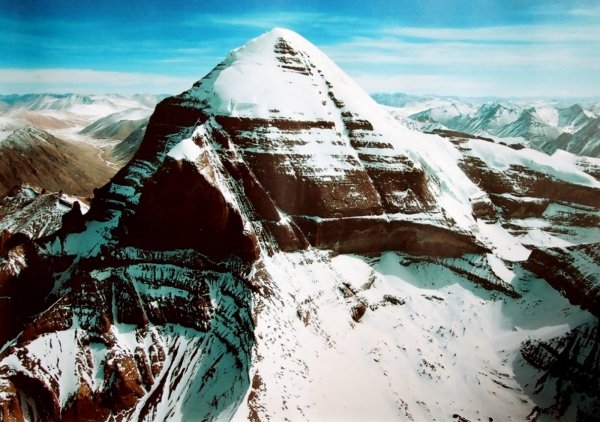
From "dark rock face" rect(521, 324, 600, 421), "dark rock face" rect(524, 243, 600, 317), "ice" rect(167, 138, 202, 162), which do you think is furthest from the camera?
"dark rock face" rect(524, 243, 600, 317)

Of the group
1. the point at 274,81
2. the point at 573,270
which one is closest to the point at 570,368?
the point at 573,270

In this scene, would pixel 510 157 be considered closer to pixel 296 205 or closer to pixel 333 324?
pixel 296 205

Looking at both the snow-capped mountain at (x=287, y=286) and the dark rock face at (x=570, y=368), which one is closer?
the snow-capped mountain at (x=287, y=286)

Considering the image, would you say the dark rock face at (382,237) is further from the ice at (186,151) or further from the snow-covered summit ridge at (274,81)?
the snow-covered summit ridge at (274,81)

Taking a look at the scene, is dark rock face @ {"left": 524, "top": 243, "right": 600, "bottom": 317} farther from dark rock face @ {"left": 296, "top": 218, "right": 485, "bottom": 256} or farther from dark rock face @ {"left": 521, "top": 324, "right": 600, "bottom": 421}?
dark rock face @ {"left": 296, "top": 218, "right": 485, "bottom": 256}

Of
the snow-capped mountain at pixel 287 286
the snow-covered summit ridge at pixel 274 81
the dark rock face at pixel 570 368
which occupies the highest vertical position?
the snow-covered summit ridge at pixel 274 81

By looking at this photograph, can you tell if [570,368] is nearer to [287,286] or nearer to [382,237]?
[382,237]

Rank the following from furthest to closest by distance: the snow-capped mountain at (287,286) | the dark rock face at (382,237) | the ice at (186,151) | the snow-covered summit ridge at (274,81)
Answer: the snow-covered summit ridge at (274,81) → the dark rock face at (382,237) → the ice at (186,151) → the snow-capped mountain at (287,286)

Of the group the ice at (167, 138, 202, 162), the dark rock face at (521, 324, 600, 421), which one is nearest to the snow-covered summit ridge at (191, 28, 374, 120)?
the ice at (167, 138, 202, 162)

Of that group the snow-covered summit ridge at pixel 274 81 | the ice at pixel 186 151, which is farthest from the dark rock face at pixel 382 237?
the snow-covered summit ridge at pixel 274 81
